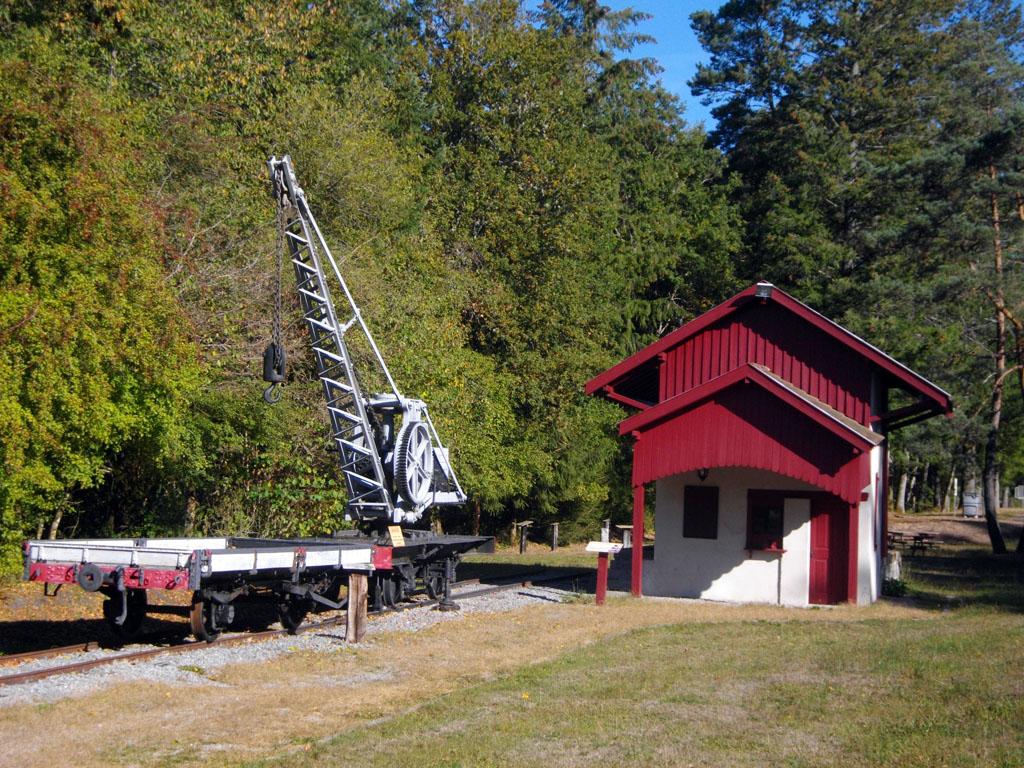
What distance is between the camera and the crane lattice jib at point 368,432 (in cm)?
2075

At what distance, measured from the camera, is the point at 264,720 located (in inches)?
414

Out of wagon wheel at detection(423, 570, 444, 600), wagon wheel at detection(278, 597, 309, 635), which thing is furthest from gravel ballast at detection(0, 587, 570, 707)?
wagon wheel at detection(423, 570, 444, 600)

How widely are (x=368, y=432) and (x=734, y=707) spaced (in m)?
11.7

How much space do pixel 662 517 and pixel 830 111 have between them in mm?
33916

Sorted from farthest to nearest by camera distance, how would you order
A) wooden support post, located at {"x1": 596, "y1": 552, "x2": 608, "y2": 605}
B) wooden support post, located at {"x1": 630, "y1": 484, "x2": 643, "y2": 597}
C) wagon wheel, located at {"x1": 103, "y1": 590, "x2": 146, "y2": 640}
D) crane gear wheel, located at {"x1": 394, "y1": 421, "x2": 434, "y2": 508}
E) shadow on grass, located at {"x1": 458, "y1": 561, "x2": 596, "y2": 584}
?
shadow on grass, located at {"x1": 458, "y1": 561, "x2": 596, "y2": 584}
wooden support post, located at {"x1": 630, "y1": 484, "x2": 643, "y2": 597}
crane gear wheel, located at {"x1": 394, "y1": 421, "x2": 434, "y2": 508}
wooden support post, located at {"x1": 596, "y1": 552, "x2": 608, "y2": 605}
wagon wheel, located at {"x1": 103, "y1": 590, "x2": 146, "y2": 640}

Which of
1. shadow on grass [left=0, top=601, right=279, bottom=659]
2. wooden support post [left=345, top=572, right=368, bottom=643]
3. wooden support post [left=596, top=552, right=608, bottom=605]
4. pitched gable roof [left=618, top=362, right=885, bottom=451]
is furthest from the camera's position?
wooden support post [left=596, top=552, right=608, bottom=605]

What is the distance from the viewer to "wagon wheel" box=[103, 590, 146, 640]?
14109 millimetres

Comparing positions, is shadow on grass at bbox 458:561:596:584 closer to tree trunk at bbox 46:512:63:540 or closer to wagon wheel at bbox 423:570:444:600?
wagon wheel at bbox 423:570:444:600

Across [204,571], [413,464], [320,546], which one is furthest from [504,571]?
[204,571]

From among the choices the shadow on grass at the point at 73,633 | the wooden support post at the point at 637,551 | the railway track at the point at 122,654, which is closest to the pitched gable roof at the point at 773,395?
the wooden support post at the point at 637,551

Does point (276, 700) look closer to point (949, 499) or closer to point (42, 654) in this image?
point (42, 654)

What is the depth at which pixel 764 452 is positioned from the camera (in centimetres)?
1956

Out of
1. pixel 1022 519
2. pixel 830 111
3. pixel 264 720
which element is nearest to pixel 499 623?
pixel 264 720

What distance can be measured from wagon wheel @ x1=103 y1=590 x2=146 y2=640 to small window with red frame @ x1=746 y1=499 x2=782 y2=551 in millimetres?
11169
